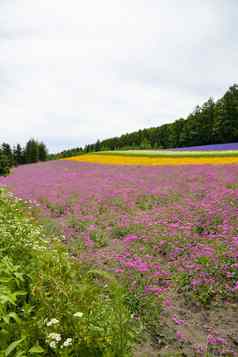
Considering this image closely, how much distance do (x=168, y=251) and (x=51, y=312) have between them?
14.5 ft

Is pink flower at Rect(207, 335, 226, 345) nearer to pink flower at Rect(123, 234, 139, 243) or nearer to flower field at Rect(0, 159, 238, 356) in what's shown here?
flower field at Rect(0, 159, 238, 356)

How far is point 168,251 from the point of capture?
8047 mm

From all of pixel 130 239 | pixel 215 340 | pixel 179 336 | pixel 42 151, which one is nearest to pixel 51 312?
pixel 179 336

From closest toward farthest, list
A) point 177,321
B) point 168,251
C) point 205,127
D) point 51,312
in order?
point 51,312 < point 177,321 < point 168,251 < point 205,127

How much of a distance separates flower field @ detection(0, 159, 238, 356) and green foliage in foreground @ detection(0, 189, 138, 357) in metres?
0.76

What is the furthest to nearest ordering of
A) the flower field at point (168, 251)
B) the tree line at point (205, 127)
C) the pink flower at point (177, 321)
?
the tree line at point (205, 127), the pink flower at point (177, 321), the flower field at point (168, 251)

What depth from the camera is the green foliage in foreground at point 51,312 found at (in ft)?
12.2

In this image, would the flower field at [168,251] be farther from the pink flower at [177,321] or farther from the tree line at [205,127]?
the tree line at [205,127]

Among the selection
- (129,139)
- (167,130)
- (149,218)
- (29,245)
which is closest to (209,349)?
(29,245)

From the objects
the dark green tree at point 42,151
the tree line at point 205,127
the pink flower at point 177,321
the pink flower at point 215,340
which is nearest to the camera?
the pink flower at point 215,340

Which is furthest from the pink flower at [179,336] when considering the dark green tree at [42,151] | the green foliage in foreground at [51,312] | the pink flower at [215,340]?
the dark green tree at [42,151]

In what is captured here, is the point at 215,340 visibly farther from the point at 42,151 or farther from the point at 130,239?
the point at 42,151

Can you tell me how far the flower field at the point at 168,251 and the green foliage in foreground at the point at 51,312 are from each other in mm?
763

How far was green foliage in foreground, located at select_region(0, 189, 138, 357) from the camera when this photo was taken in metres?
3.72
